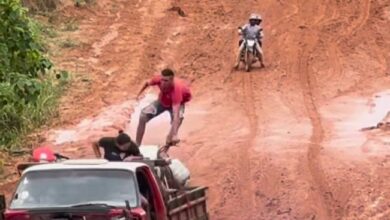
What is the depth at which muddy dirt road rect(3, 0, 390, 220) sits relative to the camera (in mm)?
15703

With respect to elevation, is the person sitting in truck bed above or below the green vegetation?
below

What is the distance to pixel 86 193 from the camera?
1002 cm

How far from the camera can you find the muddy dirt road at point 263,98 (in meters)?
15.7

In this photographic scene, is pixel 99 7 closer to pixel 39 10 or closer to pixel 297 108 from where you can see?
pixel 39 10

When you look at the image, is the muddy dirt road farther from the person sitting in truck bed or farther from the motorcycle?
the person sitting in truck bed

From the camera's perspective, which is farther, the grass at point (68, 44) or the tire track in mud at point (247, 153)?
the grass at point (68, 44)

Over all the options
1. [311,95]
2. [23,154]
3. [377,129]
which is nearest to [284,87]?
[311,95]

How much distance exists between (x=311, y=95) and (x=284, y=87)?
0.98 meters

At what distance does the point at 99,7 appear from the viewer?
3144cm

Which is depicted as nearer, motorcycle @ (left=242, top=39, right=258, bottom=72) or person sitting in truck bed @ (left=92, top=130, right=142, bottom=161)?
person sitting in truck bed @ (left=92, top=130, right=142, bottom=161)

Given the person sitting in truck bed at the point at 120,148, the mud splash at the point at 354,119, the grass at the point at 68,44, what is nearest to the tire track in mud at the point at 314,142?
the mud splash at the point at 354,119

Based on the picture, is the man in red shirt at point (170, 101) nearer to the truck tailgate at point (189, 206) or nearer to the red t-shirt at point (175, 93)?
the red t-shirt at point (175, 93)

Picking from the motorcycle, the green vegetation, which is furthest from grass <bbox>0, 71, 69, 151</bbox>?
the motorcycle

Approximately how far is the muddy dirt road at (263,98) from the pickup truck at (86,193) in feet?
14.6
